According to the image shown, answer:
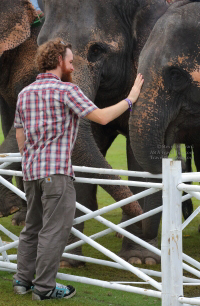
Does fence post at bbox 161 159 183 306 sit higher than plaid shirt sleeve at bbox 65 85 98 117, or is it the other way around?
plaid shirt sleeve at bbox 65 85 98 117

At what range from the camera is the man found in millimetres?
2738

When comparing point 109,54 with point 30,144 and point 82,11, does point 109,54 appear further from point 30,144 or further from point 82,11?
point 30,144

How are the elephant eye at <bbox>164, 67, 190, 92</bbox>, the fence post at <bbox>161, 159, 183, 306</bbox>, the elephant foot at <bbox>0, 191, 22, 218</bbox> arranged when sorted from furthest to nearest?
the elephant foot at <bbox>0, 191, 22, 218</bbox>
the elephant eye at <bbox>164, 67, 190, 92</bbox>
the fence post at <bbox>161, 159, 183, 306</bbox>

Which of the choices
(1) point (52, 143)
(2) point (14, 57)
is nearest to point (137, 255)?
(1) point (52, 143)

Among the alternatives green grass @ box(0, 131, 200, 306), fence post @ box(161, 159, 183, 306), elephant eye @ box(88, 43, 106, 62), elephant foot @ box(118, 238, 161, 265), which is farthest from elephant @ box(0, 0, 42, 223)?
fence post @ box(161, 159, 183, 306)

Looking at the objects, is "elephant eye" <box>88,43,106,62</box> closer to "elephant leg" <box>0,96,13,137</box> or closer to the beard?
the beard

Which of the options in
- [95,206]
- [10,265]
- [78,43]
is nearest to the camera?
[10,265]

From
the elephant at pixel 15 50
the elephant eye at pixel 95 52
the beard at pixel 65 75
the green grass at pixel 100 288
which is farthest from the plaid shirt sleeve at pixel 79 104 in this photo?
the elephant at pixel 15 50

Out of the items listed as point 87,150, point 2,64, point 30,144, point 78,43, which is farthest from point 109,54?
point 2,64

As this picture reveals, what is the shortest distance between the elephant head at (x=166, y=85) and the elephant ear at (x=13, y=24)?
1.87m

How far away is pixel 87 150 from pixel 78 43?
661 mm

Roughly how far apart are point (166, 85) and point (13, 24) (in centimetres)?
209

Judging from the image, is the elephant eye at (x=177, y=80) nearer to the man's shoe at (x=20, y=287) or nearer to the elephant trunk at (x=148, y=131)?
the elephant trunk at (x=148, y=131)

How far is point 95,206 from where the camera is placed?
4891 mm
